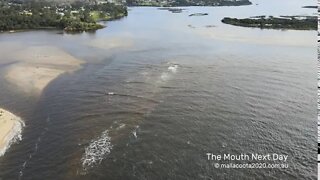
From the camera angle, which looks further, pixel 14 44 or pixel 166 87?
pixel 14 44

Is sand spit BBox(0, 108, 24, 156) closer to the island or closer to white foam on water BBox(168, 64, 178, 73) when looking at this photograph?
white foam on water BBox(168, 64, 178, 73)

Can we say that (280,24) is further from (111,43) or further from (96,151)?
(96,151)

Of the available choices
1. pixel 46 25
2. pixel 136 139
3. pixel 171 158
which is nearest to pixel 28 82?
pixel 136 139

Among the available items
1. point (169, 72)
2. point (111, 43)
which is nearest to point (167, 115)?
point (169, 72)

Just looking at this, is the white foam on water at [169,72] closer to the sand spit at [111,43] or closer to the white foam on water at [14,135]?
the white foam on water at [14,135]

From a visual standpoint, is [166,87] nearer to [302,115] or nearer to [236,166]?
[302,115]
